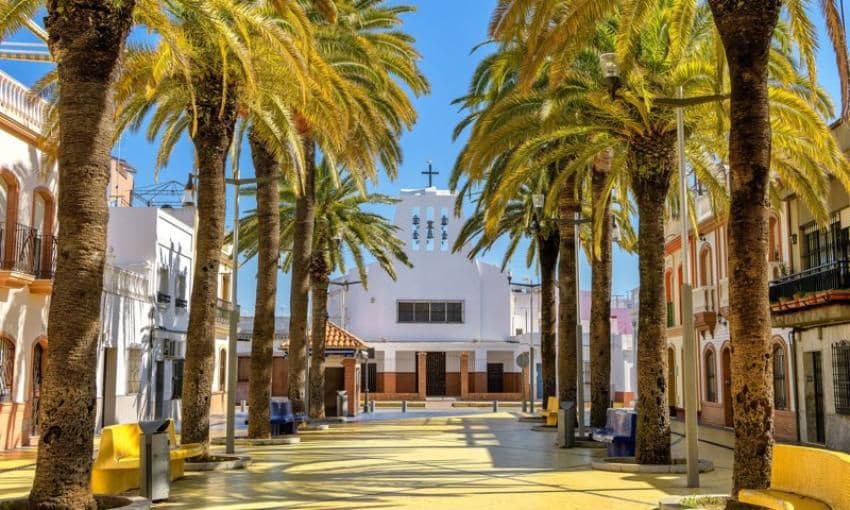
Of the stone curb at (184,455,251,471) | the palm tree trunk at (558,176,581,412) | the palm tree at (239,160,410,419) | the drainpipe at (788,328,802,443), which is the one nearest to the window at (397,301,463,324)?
the palm tree at (239,160,410,419)

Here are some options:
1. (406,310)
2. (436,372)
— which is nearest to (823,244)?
(436,372)

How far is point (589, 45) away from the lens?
18.5 m

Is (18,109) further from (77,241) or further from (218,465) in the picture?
(77,241)

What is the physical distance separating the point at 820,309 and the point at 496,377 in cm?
4091

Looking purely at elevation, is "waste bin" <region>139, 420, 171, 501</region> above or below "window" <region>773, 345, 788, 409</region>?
below

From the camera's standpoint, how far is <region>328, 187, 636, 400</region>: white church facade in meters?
61.9

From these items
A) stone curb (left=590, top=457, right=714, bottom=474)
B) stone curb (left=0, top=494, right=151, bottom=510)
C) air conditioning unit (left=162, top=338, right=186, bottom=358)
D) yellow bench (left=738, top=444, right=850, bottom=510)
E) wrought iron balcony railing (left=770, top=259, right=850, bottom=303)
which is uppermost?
wrought iron balcony railing (left=770, top=259, right=850, bottom=303)

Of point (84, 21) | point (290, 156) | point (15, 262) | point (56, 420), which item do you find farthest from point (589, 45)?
point (15, 262)

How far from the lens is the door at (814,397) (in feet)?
83.6

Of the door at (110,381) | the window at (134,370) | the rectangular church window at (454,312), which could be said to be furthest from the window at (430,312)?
the door at (110,381)

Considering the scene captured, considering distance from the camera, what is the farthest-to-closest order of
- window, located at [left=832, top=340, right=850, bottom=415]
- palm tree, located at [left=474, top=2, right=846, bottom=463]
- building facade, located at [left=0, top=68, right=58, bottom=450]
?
1. window, located at [left=832, top=340, right=850, bottom=415]
2. building facade, located at [left=0, top=68, right=58, bottom=450]
3. palm tree, located at [left=474, top=2, right=846, bottom=463]

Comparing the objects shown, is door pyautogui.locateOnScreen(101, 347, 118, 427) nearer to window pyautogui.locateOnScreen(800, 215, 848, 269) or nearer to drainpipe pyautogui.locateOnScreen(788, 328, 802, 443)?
drainpipe pyautogui.locateOnScreen(788, 328, 802, 443)

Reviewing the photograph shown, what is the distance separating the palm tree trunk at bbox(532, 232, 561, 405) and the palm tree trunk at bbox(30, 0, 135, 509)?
997 inches

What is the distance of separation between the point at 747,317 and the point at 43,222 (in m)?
20.8
